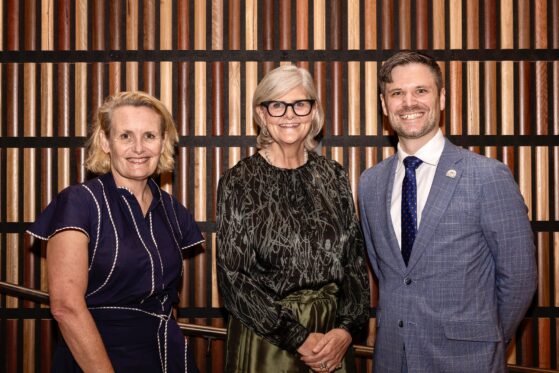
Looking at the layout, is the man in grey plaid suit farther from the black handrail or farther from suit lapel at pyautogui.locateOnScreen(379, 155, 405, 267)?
the black handrail

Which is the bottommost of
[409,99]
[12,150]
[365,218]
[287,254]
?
[287,254]

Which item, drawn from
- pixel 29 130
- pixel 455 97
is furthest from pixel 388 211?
pixel 29 130

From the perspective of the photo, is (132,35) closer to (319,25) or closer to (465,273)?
(319,25)

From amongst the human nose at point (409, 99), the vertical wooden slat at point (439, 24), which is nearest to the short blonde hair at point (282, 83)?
the human nose at point (409, 99)

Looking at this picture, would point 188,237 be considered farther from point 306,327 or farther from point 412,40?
point 412,40

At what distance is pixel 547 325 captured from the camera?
10.4 ft

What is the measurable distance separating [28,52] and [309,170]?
195 cm

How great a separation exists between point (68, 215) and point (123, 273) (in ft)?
0.90

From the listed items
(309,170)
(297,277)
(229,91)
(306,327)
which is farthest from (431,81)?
(229,91)

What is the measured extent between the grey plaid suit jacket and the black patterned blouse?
27cm

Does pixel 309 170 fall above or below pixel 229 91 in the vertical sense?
below

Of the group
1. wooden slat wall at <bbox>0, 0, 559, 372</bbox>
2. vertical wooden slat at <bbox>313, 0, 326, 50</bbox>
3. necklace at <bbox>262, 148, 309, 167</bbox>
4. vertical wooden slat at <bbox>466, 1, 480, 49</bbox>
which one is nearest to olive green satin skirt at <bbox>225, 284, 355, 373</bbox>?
necklace at <bbox>262, 148, 309, 167</bbox>

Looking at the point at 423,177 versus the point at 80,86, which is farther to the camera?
the point at 80,86

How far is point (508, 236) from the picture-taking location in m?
1.98
